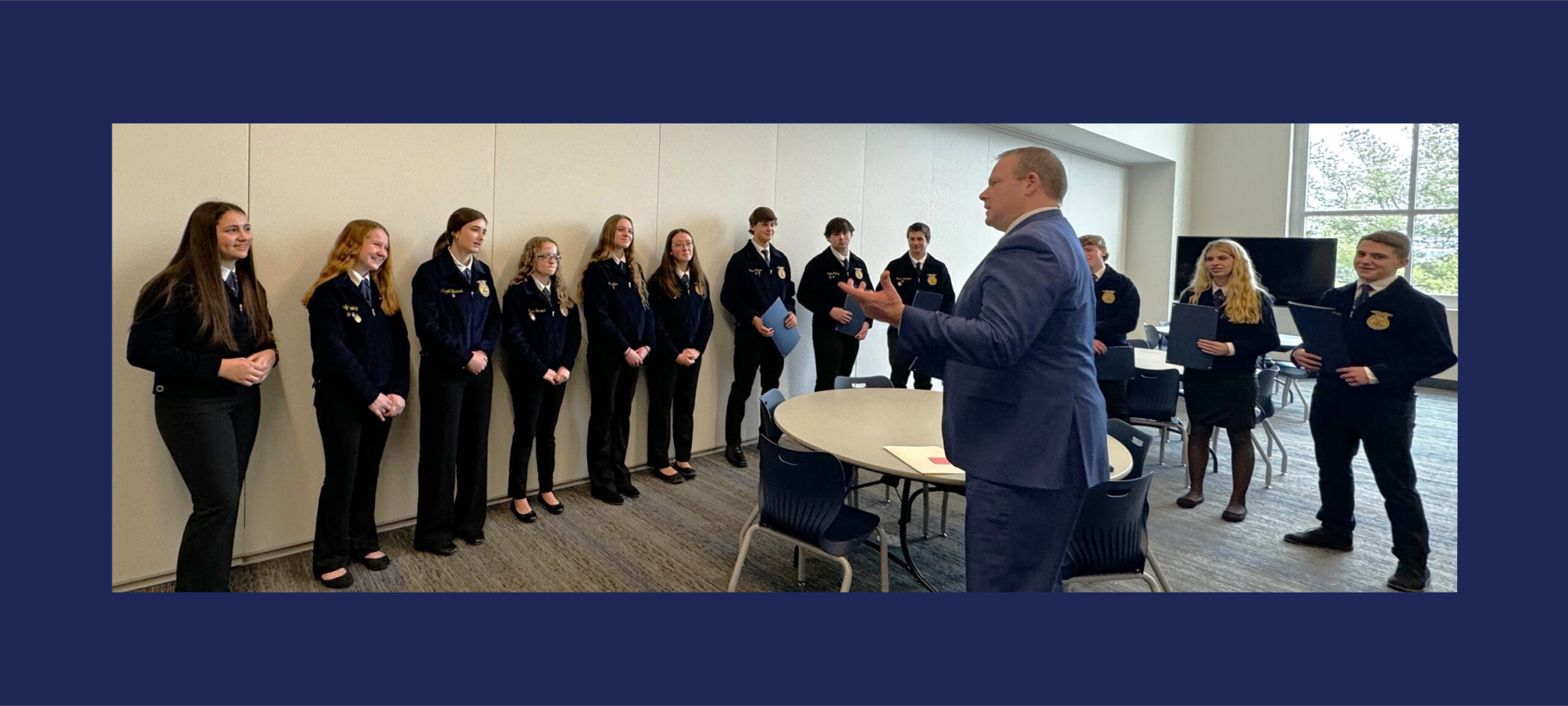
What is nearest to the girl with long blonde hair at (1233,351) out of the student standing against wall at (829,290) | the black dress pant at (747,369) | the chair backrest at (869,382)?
the chair backrest at (869,382)

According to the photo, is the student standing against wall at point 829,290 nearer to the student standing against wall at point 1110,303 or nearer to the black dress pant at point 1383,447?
the student standing against wall at point 1110,303

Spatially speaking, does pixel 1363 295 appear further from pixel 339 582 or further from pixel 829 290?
pixel 339 582

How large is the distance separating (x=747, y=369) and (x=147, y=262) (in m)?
3.06

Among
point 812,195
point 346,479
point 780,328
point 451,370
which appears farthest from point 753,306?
point 346,479

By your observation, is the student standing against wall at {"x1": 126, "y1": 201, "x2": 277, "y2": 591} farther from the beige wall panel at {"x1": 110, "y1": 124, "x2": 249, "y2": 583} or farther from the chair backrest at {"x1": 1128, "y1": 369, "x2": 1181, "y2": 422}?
the chair backrest at {"x1": 1128, "y1": 369, "x2": 1181, "y2": 422}

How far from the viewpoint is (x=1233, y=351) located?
13.1 ft

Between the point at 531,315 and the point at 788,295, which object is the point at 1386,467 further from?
the point at 531,315

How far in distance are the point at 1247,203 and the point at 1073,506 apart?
9.10m

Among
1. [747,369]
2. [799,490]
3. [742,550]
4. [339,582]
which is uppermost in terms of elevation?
[747,369]

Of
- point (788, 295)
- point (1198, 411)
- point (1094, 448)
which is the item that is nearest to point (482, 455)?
point (788, 295)

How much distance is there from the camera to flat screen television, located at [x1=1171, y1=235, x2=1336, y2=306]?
27.6 feet

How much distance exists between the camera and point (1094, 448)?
2010 mm

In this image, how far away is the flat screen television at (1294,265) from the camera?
331 inches

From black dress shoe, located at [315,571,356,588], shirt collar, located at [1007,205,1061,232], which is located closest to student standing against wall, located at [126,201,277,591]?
black dress shoe, located at [315,571,356,588]
